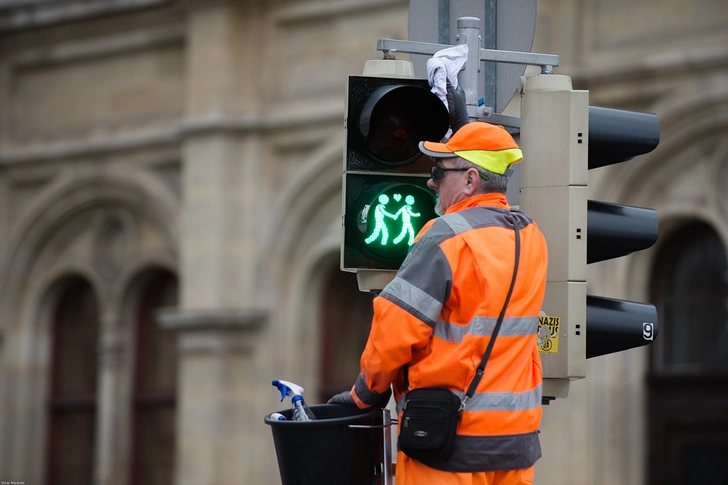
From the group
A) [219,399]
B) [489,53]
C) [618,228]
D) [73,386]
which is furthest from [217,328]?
[618,228]

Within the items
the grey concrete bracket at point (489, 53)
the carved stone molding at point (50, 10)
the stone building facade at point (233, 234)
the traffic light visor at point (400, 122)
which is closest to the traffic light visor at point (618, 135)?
the grey concrete bracket at point (489, 53)

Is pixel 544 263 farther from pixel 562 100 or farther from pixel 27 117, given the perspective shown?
pixel 27 117

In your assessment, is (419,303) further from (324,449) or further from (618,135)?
(618,135)

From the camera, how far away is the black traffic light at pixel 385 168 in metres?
5.14

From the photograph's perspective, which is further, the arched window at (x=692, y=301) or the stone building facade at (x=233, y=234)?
the stone building facade at (x=233, y=234)

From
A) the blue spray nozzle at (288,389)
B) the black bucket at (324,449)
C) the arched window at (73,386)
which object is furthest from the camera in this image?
the arched window at (73,386)

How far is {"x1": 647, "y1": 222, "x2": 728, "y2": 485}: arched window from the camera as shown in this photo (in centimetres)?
1151

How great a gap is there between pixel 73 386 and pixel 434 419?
41.4ft

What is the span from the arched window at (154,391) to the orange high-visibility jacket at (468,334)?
11.2m

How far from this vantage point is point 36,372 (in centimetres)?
1634

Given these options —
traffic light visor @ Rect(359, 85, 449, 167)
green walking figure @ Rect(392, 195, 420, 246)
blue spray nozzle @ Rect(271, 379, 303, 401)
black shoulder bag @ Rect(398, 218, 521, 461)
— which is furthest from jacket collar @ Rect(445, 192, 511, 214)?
blue spray nozzle @ Rect(271, 379, 303, 401)

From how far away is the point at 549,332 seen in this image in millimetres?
4945

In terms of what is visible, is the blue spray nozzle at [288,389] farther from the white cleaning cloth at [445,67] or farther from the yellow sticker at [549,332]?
the white cleaning cloth at [445,67]

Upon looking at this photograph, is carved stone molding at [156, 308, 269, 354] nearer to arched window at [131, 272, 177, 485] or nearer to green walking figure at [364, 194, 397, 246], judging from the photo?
arched window at [131, 272, 177, 485]
